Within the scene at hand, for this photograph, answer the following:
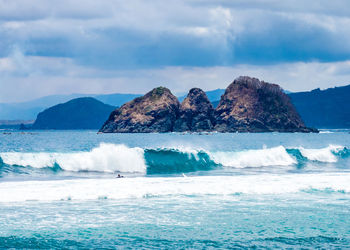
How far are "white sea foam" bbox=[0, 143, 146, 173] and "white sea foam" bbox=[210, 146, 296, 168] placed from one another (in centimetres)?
881

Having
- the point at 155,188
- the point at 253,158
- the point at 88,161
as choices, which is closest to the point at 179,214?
the point at 155,188

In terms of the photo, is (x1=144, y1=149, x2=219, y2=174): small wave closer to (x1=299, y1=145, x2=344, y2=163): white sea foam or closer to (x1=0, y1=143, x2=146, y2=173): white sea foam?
(x1=0, y1=143, x2=146, y2=173): white sea foam

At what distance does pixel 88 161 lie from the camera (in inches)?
1682

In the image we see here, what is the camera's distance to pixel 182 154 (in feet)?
157

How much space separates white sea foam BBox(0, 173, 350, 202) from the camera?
2248cm

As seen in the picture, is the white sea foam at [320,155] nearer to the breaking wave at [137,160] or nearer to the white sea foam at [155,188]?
the breaking wave at [137,160]

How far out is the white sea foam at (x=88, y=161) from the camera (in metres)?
42.0

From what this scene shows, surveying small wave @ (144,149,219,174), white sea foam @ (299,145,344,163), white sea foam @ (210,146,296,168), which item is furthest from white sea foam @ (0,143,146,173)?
white sea foam @ (299,145,344,163)

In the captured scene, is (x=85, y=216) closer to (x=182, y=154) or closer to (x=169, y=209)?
(x=169, y=209)

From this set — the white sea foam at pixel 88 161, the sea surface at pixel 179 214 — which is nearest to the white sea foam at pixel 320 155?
the white sea foam at pixel 88 161

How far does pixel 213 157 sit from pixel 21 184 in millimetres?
24656

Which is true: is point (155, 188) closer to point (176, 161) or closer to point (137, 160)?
point (137, 160)

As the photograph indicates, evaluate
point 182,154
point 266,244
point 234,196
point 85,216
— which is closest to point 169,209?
point 85,216

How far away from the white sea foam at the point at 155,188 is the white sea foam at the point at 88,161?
581 inches
